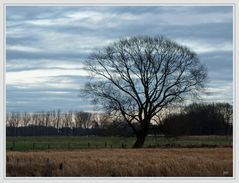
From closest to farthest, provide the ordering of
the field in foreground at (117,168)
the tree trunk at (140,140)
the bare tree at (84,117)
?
the field in foreground at (117,168)
the tree trunk at (140,140)
the bare tree at (84,117)

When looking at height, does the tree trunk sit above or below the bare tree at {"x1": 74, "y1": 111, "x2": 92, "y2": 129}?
below

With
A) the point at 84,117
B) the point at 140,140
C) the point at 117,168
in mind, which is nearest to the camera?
the point at 117,168

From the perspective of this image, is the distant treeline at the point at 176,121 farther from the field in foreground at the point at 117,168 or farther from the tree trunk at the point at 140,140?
the field in foreground at the point at 117,168

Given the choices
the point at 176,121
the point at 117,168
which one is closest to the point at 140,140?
the point at 176,121

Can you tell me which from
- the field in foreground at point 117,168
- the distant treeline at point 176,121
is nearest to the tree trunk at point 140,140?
the distant treeline at point 176,121

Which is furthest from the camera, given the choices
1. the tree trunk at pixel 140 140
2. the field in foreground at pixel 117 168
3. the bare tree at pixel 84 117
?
the bare tree at pixel 84 117

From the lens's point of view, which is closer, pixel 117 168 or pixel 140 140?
pixel 117 168

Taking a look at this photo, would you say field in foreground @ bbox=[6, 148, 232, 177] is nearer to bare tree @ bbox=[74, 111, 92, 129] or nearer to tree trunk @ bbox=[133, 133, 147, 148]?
tree trunk @ bbox=[133, 133, 147, 148]

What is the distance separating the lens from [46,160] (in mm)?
19828

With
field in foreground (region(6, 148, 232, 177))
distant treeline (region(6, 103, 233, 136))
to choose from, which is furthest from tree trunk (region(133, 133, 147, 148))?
field in foreground (region(6, 148, 232, 177))

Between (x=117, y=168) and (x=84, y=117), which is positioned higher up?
(x=84, y=117)

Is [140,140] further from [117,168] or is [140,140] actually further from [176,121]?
[117,168]
